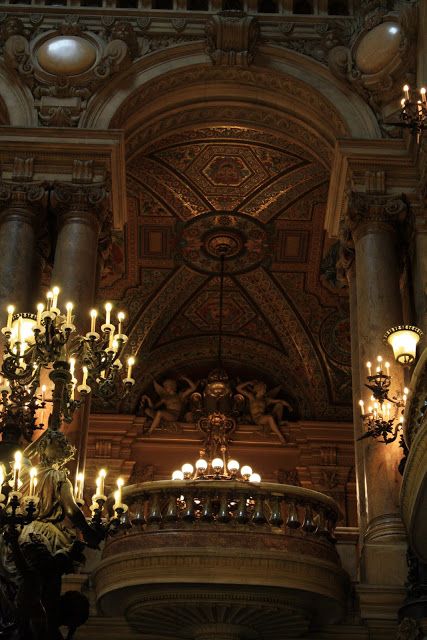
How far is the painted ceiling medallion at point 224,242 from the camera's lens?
15.8m

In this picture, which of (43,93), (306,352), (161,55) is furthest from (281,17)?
(306,352)

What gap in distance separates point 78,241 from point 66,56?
7.97 ft

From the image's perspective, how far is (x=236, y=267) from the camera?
1661 centimetres

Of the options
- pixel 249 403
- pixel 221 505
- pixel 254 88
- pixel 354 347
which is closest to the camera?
pixel 221 505

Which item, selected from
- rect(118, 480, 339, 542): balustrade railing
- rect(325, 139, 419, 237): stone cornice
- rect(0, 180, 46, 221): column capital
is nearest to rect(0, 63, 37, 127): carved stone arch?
rect(0, 180, 46, 221): column capital

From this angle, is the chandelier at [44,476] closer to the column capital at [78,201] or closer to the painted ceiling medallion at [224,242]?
the column capital at [78,201]

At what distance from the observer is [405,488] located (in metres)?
8.32

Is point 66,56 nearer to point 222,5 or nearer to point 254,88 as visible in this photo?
point 222,5

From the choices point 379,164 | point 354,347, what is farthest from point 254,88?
point 354,347

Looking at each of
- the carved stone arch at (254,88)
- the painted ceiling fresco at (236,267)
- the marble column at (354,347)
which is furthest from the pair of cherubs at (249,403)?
the carved stone arch at (254,88)

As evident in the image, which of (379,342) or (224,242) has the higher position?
(224,242)

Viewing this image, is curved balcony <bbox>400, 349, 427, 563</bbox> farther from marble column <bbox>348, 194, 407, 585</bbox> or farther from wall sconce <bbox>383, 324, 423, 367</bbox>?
wall sconce <bbox>383, 324, 423, 367</bbox>

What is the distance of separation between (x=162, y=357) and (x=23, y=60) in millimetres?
6744

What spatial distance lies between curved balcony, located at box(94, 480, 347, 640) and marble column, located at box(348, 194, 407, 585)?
0.44 metres
